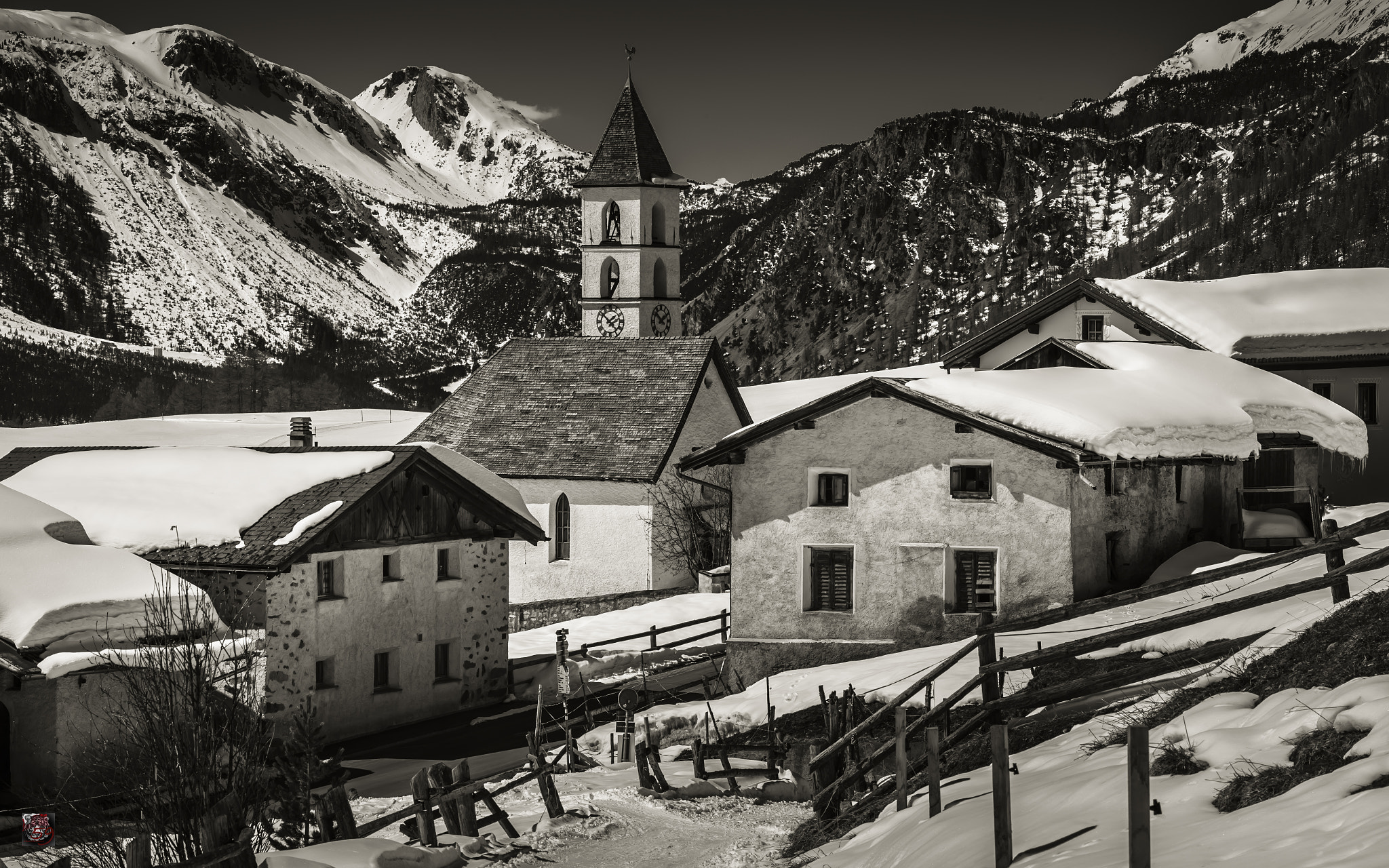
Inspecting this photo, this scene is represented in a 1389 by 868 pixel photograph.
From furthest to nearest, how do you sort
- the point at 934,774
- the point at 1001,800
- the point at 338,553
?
the point at 338,553
the point at 934,774
the point at 1001,800

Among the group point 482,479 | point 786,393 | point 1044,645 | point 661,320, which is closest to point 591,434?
point 482,479

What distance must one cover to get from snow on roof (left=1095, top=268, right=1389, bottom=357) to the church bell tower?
2380 centimetres

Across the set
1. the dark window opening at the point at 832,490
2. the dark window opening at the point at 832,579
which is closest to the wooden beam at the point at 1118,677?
the dark window opening at the point at 832,579

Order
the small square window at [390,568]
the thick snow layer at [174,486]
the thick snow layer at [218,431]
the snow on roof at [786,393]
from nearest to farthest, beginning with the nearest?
the thick snow layer at [174,486], the small square window at [390,568], the snow on roof at [786,393], the thick snow layer at [218,431]

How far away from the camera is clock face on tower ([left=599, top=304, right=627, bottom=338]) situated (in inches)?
2480

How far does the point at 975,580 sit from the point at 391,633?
11.7 meters

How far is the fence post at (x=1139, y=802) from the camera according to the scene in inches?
308

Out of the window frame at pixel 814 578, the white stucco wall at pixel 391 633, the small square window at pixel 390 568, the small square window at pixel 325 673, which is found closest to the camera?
the window frame at pixel 814 578

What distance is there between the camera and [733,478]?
28.1 m

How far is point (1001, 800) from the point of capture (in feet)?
32.0

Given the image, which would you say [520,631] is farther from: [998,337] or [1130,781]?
[1130,781]

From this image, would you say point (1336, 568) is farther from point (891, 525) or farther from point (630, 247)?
point (630, 247)

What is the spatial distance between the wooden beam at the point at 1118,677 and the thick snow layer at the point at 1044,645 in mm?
680

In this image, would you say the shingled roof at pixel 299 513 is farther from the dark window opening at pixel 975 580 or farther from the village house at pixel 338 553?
the dark window opening at pixel 975 580
